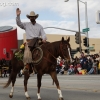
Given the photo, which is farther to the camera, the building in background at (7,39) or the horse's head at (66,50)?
the building in background at (7,39)

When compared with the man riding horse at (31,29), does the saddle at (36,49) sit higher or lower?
lower

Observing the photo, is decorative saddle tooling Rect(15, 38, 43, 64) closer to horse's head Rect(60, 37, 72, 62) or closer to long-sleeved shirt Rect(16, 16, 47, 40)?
long-sleeved shirt Rect(16, 16, 47, 40)

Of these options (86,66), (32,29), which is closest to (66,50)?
(32,29)

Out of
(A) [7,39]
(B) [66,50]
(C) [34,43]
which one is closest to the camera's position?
(B) [66,50]

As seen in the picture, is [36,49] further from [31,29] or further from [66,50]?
[66,50]

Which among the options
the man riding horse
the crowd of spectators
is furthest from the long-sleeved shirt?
the crowd of spectators

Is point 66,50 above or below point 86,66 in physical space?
above

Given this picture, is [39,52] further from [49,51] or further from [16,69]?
[16,69]

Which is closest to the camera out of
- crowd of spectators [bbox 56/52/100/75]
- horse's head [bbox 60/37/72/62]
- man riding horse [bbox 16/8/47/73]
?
horse's head [bbox 60/37/72/62]

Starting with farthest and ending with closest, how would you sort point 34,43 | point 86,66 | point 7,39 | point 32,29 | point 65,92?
point 7,39, point 86,66, point 65,92, point 32,29, point 34,43

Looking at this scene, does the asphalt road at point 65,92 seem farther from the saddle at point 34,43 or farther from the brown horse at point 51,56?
the saddle at point 34,43

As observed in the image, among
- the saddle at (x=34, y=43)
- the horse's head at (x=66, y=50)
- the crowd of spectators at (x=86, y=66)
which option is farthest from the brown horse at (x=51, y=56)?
the crowd of spectators at (x=86, y=66)

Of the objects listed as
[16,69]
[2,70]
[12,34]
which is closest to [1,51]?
[12,34]

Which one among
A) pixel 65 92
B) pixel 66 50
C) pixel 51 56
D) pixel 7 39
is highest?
pixel 7 39
